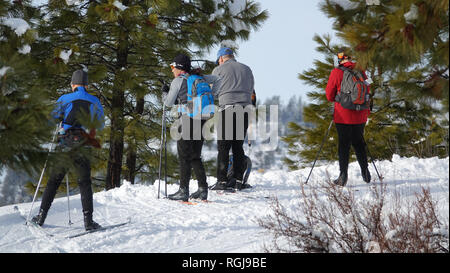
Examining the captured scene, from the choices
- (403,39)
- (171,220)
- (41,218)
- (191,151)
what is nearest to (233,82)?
(191,151)

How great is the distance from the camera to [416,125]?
44.0ft

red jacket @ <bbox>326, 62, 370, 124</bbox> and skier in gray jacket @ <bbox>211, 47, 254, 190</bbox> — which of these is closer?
red jacket @ <bbox>326, 62, 370, 124</bbox>

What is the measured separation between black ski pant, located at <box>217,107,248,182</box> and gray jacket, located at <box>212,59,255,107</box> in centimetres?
17

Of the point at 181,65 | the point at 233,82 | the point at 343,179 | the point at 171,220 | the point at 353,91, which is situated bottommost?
the point at 171,220

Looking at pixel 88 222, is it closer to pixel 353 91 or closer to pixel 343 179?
pixel 343 179

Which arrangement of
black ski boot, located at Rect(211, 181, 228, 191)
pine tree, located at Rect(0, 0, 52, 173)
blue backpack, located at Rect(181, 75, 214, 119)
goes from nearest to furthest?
pine tree, located at Rect(0, 0, 52, 173), blue backpack, located at Rect(181, 75, 214, 119), black ski boot, located at Rect(211, 181, 228, 191)

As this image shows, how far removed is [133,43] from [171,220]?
5.49m

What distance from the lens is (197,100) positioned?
5516mm

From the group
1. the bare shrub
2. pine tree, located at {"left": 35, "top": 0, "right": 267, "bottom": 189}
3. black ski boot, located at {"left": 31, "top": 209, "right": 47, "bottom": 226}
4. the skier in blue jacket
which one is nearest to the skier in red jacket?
the bare shrub

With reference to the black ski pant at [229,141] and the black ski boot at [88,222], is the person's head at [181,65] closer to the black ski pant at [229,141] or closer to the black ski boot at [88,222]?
the black ski pant at [229,141]

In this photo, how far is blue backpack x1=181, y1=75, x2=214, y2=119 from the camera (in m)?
5.52

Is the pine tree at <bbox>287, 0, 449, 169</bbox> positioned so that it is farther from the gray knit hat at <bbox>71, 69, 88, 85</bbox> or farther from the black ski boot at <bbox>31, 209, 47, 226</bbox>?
the black ski boot at <bbox>31, 209, 47, 226</bbox>
